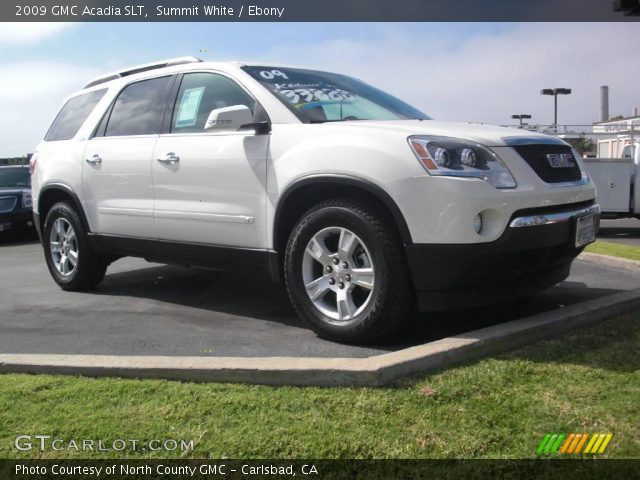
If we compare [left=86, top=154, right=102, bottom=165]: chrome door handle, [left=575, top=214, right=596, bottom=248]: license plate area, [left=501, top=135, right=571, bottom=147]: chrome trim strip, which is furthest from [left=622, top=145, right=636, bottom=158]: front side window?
[left=86, top=154, right=102, bottom=165]: chrome door handle

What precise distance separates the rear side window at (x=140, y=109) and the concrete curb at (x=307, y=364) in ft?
7.30

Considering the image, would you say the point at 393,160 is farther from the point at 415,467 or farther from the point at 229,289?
the point at 229,289

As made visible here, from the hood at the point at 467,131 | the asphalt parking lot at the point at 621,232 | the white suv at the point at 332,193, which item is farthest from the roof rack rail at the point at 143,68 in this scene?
the asphalt parking lot at the point at 621,232

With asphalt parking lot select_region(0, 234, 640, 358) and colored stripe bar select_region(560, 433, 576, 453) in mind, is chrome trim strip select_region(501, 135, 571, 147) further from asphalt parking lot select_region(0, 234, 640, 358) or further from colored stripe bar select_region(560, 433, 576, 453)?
colored stripe bar select_region(560, 433, 576, 453)

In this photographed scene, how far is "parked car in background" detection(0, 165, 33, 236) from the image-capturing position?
1176cm

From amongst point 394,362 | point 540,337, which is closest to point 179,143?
point 394,362

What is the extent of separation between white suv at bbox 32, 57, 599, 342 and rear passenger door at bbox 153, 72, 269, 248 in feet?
0.04

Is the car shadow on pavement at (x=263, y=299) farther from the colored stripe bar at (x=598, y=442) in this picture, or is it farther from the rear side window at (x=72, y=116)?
the rear side window at (x=72, y=116)

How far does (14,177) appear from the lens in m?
12.9

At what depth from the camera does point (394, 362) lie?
318 cm

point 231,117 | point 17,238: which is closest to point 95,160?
point 231,117

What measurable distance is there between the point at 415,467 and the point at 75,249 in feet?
15.1

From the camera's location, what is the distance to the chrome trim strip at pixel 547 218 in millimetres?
3586

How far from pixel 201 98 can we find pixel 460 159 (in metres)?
2.24
